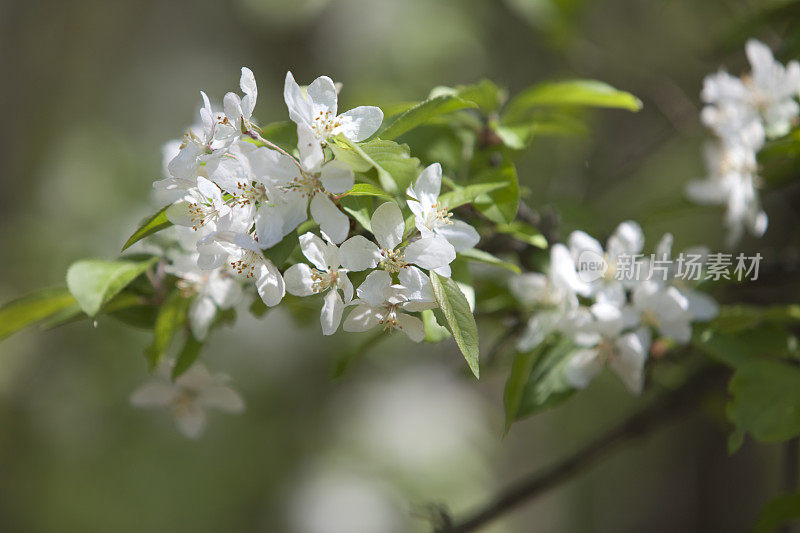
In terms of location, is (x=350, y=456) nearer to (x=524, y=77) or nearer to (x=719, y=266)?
(x=524, y=77)

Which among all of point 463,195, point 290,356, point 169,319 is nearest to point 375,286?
point 463,195

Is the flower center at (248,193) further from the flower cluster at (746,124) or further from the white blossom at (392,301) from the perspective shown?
the flower cluster at (746,124)

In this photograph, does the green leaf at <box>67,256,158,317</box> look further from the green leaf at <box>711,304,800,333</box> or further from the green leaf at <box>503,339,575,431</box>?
the green leaf at <box>711,304,800,333</box>

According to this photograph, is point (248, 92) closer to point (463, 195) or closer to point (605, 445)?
point (463, 195)

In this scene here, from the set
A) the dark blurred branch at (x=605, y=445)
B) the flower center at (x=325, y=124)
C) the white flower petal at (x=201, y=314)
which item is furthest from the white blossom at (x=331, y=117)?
the dark blurred branch at (x=605, y=445)

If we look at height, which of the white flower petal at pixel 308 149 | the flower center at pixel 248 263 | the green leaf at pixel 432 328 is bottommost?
the green leaf at pixel 432 328

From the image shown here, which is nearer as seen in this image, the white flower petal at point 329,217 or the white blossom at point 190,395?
the white flower petal at point 329,217
